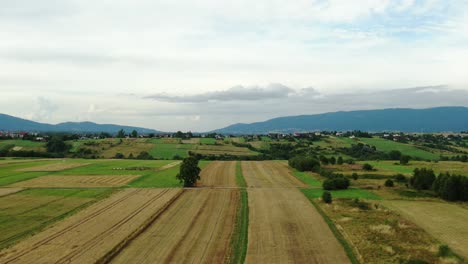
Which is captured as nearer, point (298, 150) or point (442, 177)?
point (442, 177)

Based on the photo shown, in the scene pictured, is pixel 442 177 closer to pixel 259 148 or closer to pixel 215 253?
pixel 215 253

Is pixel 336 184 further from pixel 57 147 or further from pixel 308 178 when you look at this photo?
pixel 57 147

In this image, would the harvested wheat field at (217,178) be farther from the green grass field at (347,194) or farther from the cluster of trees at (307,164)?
the cluster of trees at (307,164)

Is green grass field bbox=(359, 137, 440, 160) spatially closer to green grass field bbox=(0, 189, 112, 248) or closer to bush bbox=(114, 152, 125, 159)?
bush bbox=(114, 152, 125, 159)

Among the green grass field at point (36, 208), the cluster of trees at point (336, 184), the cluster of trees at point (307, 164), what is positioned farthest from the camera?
the cluster of trees at point (307, 164)

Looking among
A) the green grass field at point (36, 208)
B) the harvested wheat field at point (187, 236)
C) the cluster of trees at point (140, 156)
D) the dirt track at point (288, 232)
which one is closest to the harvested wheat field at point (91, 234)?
the harvested wheat field at point (187, 236)

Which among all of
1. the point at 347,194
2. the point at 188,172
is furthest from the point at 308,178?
the point at 188,172

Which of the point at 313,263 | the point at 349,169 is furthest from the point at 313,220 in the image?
the point at 349,169
